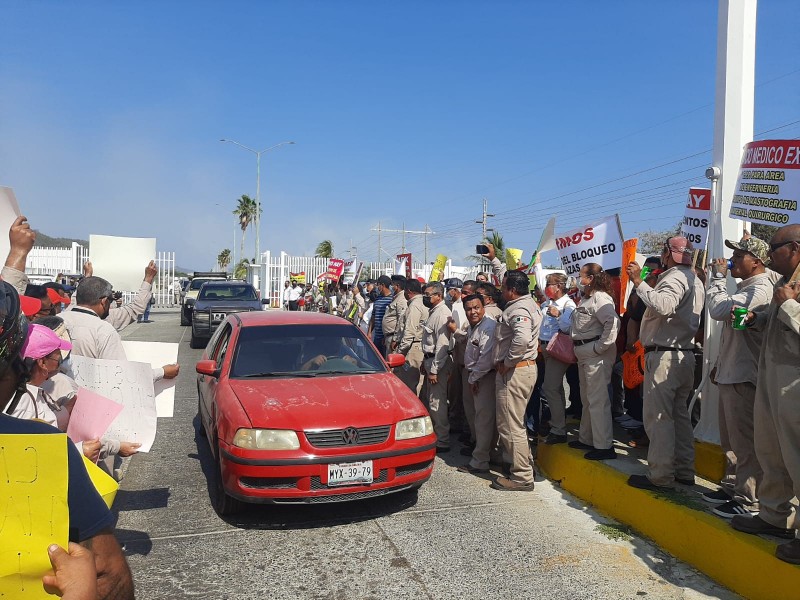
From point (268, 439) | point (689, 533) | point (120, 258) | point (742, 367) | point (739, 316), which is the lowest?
point (689, 533)

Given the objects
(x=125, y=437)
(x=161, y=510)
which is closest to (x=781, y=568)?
(x=125, y=437)

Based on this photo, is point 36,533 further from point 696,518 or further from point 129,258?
point 129,258

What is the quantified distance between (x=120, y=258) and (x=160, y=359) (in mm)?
4648

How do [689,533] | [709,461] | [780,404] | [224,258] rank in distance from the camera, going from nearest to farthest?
[780,404]
[689,533]
[709,461]
[224,258]

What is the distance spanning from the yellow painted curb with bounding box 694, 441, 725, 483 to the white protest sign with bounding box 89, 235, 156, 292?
7.01m

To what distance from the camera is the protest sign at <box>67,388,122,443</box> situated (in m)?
3.20

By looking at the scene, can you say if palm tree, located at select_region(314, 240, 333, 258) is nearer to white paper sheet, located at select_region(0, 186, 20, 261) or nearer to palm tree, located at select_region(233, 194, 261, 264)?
palm tree, located at select_region(233, 194, 261, 264)

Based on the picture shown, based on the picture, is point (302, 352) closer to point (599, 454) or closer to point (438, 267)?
point (599, 454)

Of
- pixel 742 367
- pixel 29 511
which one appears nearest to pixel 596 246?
pixel 742 367

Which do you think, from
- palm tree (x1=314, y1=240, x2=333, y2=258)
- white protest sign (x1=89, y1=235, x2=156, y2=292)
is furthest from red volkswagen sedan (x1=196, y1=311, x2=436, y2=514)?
palm tree (x1=314, y1=240, x2=333, y2=258)

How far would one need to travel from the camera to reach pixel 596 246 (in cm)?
654

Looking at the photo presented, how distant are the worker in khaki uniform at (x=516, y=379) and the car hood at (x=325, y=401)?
2.94ft

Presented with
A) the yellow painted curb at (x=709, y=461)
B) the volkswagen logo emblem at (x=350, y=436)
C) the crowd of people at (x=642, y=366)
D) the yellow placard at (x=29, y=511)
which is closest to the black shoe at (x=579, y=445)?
the crowd of people at (x=642, y=366)

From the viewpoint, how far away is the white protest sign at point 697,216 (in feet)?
21.0
